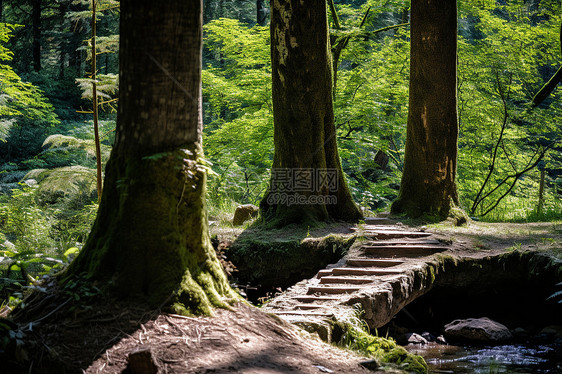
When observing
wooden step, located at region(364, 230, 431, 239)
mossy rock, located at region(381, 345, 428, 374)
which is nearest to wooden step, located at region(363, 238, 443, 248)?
wooden step, located at region(364, 230, 431, 239)

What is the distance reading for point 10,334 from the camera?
115 inches

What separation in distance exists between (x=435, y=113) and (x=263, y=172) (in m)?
6.56

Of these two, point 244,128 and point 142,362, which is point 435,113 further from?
point 142,362

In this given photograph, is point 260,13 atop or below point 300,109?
atop

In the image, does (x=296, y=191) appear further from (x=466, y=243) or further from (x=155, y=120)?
(x=155, y=120)

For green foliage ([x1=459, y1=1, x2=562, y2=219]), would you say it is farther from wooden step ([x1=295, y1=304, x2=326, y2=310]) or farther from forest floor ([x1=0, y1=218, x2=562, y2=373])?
forest floor ([x1=0, y1=218, x2=562, y2=373])

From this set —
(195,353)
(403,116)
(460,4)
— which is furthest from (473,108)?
(195,353)

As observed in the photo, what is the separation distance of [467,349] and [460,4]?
38.6 ft

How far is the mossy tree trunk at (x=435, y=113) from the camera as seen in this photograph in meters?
9.78

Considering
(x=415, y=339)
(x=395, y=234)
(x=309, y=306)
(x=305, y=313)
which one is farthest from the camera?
(x=395, y=234)

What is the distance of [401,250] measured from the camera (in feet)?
23.6

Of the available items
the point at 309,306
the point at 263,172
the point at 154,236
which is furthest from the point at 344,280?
the point at 263,172

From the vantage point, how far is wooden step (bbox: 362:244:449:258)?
7.13m

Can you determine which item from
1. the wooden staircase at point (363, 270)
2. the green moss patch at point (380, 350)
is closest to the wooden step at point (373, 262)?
the wooden staircase at point (363, 270)
